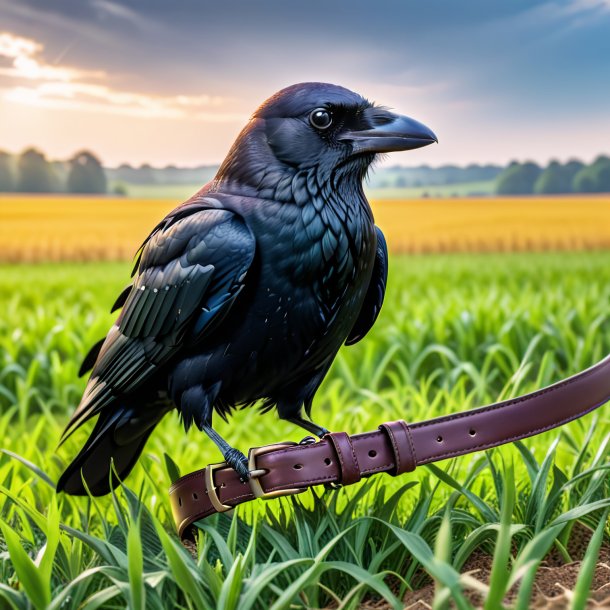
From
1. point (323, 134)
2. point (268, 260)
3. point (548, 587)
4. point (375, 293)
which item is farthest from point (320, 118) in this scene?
point (548, 587)

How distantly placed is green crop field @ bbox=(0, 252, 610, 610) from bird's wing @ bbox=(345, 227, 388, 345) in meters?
0.42

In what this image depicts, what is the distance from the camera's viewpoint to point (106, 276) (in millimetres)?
8477

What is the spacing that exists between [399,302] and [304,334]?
416cm

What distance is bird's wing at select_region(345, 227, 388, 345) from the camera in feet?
6.57

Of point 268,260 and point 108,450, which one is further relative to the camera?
point 108,450

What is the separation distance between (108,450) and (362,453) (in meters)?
0.73

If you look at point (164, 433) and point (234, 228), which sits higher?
point (234, 228)

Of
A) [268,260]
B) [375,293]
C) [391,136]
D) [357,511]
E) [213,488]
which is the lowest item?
[357,511]

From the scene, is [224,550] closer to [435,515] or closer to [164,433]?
[435,515]

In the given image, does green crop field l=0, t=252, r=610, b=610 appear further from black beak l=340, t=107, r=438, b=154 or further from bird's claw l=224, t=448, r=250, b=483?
black beak l=340, t=107, r=438, b=154

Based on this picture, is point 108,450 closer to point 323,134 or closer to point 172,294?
point 172,294

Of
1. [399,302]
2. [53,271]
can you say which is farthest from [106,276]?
[399,302]

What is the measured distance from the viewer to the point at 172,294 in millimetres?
1868

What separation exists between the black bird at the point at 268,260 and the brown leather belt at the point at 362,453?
0.25 feet
